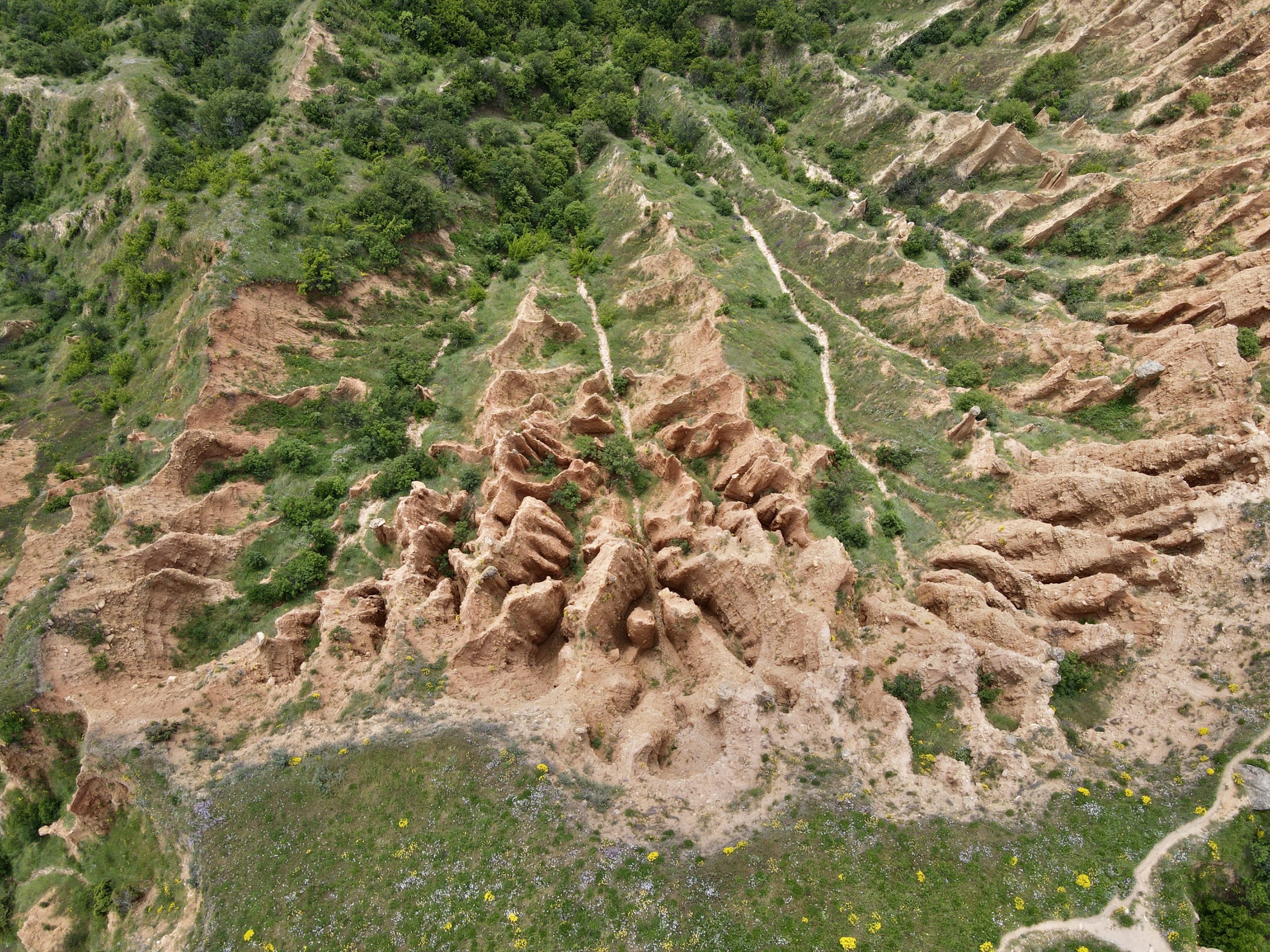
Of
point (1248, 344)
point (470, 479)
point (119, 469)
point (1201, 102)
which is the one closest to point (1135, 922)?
point (1248, 344)

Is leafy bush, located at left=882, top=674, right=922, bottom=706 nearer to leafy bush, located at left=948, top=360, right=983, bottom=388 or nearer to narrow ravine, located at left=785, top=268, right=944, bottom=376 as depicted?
leafy bush, located at left=948, top=360, right=983, bottom=388

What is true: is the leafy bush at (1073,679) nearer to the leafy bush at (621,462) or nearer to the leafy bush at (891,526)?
the leafy bush at (891,526)

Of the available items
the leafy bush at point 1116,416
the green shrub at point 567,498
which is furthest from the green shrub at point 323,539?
the leafy bush at point 1116,416

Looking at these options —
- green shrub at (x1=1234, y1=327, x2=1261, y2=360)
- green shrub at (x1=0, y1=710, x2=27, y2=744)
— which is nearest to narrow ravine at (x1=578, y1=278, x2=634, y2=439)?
green shrub at (x1=0, y1=710, x2=27, y2=744)

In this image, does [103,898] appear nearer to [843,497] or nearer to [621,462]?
[621,462]

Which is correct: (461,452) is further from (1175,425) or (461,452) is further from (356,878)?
(1175,425)

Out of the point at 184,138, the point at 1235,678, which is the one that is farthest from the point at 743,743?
the point at 184,138
